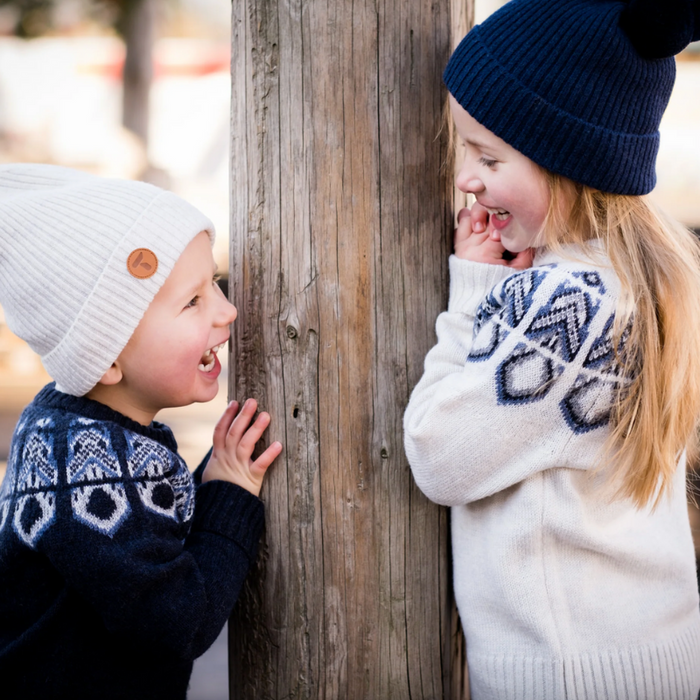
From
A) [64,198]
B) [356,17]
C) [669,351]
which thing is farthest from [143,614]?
[356,17]

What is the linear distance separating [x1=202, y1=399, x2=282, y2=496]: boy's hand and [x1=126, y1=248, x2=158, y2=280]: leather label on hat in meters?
0.41

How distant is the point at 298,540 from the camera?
173 cm

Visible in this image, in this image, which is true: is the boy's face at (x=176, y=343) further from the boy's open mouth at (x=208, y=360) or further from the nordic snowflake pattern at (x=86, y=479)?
the nordic snowflake pattern at (x=86, y=479)

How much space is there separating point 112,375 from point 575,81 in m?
1.20

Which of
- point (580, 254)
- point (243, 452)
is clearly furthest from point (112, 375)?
point (580, 254)

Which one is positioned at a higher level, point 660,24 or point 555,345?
point 660,24

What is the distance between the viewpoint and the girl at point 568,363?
1.45 meters

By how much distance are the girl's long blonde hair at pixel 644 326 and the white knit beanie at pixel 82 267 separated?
893 mm

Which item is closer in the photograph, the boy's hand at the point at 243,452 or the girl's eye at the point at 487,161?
the girl's eye at the point at 487,161

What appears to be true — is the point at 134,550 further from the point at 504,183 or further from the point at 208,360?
the point at 504,183

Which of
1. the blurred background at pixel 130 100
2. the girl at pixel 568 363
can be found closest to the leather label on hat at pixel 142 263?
the girl at pixel 568 363

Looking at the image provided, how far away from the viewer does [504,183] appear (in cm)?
155

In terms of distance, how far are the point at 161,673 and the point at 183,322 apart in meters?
0.80

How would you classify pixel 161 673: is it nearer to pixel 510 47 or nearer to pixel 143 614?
pixel 143 614
